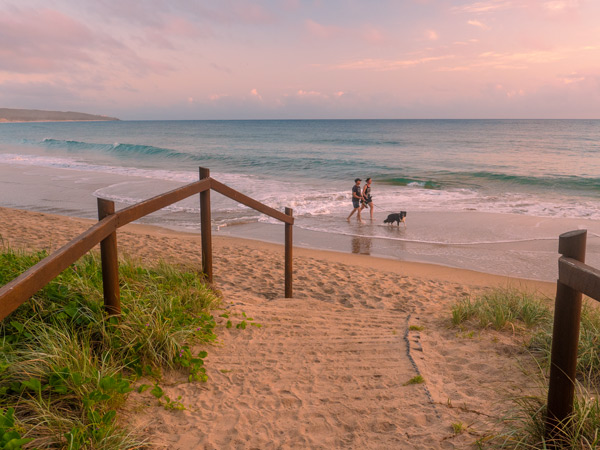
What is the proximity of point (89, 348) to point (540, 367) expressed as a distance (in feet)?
10.3

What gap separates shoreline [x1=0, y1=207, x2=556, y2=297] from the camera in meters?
8.23

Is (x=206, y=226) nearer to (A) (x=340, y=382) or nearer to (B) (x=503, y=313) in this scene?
(A) (x=340, y=382)

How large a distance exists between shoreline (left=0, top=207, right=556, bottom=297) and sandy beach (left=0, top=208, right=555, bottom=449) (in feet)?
8.00

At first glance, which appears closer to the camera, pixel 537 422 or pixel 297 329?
pixel 537 422

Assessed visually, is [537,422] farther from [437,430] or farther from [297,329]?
[297,329]

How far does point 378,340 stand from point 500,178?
2250 cm

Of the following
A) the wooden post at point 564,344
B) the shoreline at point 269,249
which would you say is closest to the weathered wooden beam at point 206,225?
the wooden post at point 564,344

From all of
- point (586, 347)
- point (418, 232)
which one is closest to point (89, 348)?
point (586, 347)

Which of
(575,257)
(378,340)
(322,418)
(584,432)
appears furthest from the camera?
(378,340)

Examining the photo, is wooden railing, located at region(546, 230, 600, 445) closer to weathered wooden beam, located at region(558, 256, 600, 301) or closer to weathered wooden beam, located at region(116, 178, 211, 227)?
weathered wooden beam, located at region(558, 256, 600, 301)

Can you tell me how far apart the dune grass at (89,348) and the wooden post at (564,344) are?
221 cm

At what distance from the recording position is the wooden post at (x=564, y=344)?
210 cm

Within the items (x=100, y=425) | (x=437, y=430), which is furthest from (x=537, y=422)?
(x=100, y=425)

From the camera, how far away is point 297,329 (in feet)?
15.0
